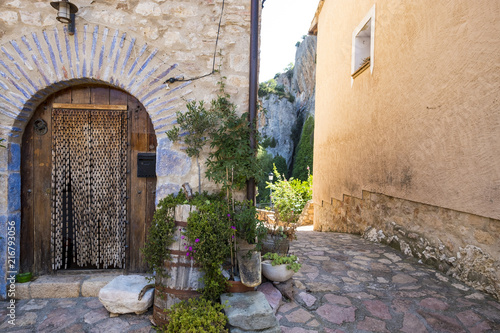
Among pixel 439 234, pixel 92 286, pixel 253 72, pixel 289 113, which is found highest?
pixel 289 113

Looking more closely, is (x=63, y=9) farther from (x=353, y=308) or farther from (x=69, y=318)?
(x=353, y=308)

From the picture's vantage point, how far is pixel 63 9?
268 cm

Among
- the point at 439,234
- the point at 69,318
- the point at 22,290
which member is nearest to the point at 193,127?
the point at 69,318

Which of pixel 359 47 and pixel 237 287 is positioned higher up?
pixel 359 47

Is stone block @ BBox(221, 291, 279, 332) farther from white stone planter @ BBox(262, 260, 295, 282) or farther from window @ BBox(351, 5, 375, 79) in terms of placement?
window @ BBox(351, 5, 375, 79)

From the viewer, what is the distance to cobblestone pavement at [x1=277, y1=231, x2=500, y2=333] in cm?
232

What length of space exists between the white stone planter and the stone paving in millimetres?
90

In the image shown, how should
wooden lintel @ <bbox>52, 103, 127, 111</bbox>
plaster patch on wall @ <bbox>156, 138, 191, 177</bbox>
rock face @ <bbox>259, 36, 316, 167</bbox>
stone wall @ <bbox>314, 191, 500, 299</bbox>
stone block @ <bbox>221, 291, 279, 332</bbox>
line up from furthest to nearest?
rock face @ <bbox>259, 36, 316, 167</bbox> → wooden lintel @ <bbox>52, 103, 127, 111</bbox> → plaster patch on wall @ <bbox>156, 138, 191, 177</bbox> → stone wall @ <bbox>314, 191, 500, 299</bbox> → stone block @ <bbox>221, 291, 279, 332</bbox>

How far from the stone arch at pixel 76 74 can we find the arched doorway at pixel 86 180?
175 mm

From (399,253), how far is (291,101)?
21686mm

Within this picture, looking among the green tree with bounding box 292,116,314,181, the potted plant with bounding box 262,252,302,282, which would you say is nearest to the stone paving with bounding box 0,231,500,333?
the potted plant with bounding box 262,252,302,282

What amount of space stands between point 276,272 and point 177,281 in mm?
903

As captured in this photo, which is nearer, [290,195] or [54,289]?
[54,289]

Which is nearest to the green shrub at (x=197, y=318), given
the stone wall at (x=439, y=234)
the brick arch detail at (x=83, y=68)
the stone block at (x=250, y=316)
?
the stone block at (x=250, y=316)
